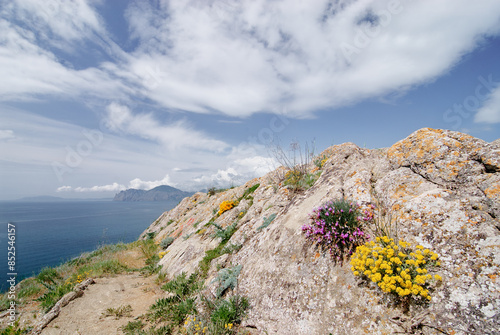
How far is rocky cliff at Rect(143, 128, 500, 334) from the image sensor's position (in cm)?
338

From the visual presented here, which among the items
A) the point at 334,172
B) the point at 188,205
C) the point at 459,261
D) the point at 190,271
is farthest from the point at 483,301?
the point at 188,205

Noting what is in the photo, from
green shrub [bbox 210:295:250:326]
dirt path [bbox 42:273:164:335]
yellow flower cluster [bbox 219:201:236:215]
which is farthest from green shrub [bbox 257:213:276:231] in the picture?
yellow flower cluster [bbox 219:201:236:215]

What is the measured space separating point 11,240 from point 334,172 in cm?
1342

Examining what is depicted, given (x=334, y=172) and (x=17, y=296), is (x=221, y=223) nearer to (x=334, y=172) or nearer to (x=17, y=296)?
(x=334, y=172)

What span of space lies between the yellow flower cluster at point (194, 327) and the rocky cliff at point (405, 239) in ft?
3.33

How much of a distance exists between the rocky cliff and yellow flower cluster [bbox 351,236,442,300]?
21 cm

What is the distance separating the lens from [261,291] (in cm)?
542

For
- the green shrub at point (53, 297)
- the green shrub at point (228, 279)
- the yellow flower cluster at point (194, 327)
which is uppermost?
the green shrub at point (228, 279)

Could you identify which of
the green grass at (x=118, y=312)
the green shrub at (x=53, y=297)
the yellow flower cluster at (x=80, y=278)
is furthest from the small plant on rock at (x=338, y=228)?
the yellow flower cluster at (x=80, y=278)

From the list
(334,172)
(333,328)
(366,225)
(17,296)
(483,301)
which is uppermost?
(334,172)

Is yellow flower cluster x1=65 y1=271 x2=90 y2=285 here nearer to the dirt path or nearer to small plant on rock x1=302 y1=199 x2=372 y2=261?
the dirt path

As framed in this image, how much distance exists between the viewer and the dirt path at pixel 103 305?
6.52 m

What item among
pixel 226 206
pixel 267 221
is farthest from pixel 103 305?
pixel 226 206

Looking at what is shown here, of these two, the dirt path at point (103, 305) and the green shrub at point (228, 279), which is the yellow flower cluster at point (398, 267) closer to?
the green shrub at point (228, 279)
